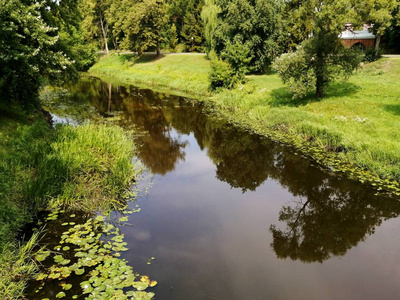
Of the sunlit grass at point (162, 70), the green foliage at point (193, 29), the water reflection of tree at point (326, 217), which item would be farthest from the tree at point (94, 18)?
the water reflection of tree at point (326, 217)

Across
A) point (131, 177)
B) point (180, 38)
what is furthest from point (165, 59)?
point (131, 177)

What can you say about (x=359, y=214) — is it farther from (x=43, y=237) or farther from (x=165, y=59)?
(x=165, y=59)

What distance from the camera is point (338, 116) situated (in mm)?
17812

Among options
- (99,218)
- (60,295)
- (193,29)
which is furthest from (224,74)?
(193,29)

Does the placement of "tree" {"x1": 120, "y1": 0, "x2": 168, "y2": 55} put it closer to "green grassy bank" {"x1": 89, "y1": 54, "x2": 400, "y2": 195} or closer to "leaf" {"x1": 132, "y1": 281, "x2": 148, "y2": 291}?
"green grassy bank" {"x1": 89, "y1": 54, "x2": 400, "y2": 195}

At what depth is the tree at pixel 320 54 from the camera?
63.8ft

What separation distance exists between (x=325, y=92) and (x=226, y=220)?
1679 cm

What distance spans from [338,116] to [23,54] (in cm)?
1698

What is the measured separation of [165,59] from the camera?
50406 millimetres

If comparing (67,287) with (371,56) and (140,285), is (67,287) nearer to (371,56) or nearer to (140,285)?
(140,285)

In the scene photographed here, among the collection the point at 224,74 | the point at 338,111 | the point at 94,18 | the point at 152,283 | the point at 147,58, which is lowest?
the point at 152,283

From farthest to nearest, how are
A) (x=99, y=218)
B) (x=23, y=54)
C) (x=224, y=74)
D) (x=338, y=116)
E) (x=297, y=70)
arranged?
(x=224, y=74) → (x=297, y=70) → (x=338, y=116) → (x=23, y=54) → (x=99, y=218)

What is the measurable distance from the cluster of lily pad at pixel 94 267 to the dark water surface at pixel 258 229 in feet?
1.43

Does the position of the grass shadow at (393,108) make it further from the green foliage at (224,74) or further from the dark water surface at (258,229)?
the green foliage at (224,74)
